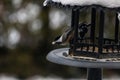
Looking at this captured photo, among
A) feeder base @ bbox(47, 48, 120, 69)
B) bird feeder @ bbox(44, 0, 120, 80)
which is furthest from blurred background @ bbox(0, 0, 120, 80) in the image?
feeder base @ bbox(47, 48, 120, 69)

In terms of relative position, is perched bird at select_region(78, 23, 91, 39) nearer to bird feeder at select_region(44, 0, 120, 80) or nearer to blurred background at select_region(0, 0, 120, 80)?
bird feeder at select_region(44, 0, 120, 80)

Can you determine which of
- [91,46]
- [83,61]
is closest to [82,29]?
[91,46]

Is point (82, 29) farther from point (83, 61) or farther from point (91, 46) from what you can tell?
point (83, 61)

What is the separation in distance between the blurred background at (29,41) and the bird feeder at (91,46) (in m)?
3.48

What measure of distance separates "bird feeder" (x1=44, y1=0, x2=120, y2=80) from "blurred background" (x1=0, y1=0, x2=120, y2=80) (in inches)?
137

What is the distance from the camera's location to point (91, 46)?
2.35m

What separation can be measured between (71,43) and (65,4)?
0.97ft

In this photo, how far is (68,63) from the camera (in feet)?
7.06

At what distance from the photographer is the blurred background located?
234 inches

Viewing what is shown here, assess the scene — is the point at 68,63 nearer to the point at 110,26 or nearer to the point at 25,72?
the point at 110,26

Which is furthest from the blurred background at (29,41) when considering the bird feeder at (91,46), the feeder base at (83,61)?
the feeder base at (83,61)

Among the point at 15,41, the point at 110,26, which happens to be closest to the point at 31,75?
the point at 15,41

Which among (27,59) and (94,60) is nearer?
(94,60)

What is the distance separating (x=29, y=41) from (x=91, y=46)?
3831mm
